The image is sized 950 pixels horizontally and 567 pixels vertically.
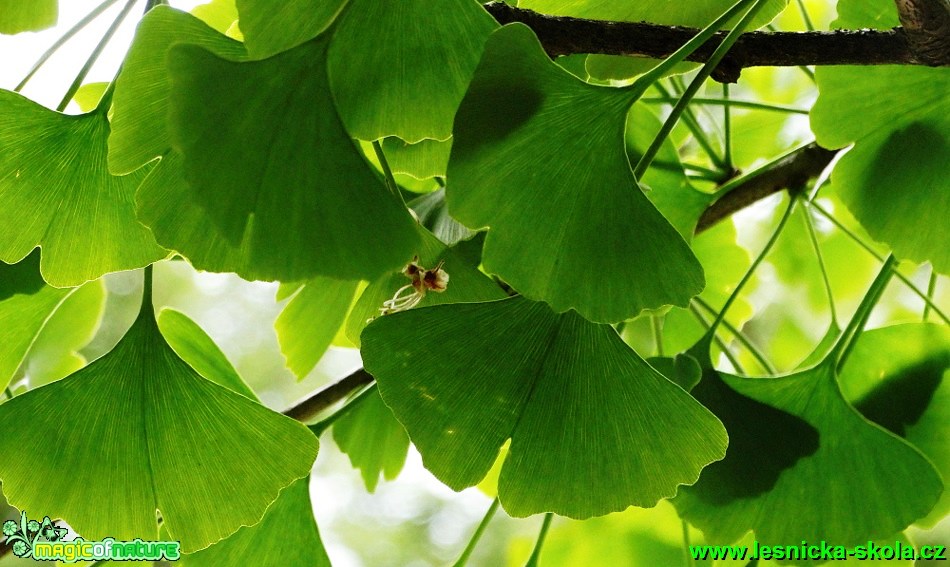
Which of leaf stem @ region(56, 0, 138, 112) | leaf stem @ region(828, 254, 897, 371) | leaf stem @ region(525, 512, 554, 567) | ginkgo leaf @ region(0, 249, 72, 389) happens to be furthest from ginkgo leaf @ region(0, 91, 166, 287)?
leaf stem @ region(828, 254, 897, 371)

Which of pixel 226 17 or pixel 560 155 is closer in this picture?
pixel 560 155

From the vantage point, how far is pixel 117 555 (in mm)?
532

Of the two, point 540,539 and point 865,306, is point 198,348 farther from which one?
point 865,306

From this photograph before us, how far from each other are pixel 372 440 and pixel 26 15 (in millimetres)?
443

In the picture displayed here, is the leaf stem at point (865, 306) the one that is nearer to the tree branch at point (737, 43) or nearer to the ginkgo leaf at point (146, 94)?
the tree branch at point (737, 43)

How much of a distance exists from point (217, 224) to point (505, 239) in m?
0.13

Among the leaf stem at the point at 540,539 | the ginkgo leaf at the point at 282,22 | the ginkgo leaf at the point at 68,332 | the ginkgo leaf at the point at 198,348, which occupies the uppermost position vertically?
the ginkgo leaf at the point at 282,22

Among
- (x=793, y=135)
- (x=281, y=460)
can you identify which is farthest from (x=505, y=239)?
(x=793, y=135)

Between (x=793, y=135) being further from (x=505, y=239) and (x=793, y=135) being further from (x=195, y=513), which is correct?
(x=195, y=513)

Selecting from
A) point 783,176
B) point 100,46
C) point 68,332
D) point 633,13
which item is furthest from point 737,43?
point 68,332

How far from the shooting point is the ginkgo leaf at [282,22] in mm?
378

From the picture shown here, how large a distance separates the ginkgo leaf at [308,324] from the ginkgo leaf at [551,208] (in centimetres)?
26

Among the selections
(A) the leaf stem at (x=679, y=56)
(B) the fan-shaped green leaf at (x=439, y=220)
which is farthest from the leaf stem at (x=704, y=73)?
(B) the fan-shaped green leaf at (x=439, y=220)

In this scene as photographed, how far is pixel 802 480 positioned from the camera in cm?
53
